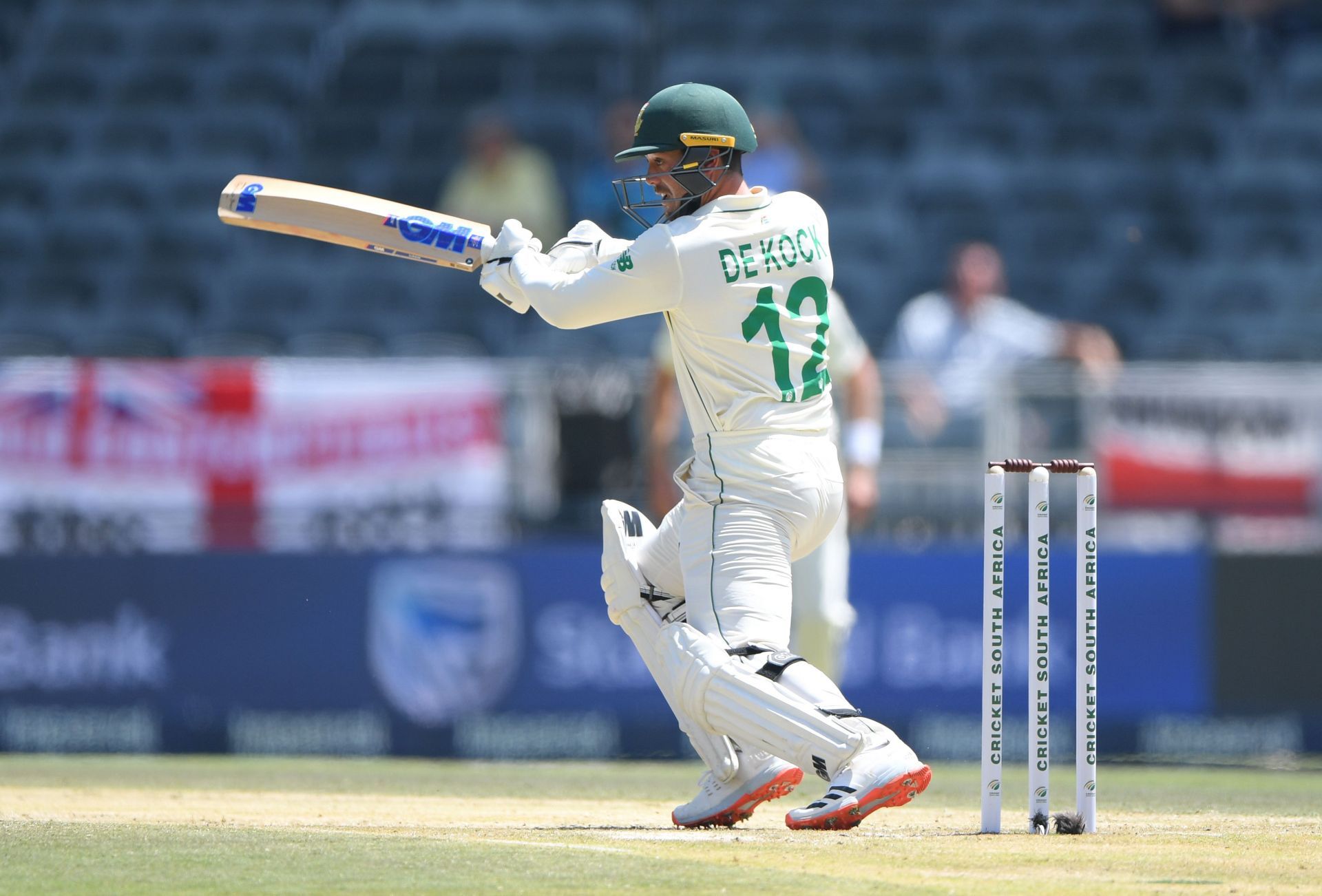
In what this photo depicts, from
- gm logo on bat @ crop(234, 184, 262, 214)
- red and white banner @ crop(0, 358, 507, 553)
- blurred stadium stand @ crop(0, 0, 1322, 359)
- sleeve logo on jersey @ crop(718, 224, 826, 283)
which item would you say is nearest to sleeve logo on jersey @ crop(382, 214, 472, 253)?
gm logo on bat @ crop(234, 184, 262, 214)

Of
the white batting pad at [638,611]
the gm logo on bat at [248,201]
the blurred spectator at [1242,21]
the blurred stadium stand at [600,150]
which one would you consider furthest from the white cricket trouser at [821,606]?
the blurred spectator at [1242,21]

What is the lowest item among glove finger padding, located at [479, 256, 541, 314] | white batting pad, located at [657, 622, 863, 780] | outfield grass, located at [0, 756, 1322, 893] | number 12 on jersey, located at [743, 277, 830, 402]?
outfield grass, located at [0, 756, 1322, 893]

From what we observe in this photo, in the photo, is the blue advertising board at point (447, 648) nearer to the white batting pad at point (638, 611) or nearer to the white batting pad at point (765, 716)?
the white batting pad at point (638, 611)

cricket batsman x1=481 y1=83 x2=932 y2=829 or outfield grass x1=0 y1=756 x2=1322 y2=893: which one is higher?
cricket batsman x1=481 y1=83 x2=932 y2=829

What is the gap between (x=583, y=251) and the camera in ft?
18.3

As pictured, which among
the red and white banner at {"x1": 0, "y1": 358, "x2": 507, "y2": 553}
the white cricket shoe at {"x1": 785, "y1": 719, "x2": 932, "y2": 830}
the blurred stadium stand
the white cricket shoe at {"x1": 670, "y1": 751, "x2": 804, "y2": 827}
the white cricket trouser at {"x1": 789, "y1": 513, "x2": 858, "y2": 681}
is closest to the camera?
the white cricket shoe at {"x1": 785, "y1": 719, "x2": 932, "y2": 830}

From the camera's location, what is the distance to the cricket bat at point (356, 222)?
5.80 metres

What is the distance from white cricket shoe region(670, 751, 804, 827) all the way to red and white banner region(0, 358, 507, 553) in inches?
164

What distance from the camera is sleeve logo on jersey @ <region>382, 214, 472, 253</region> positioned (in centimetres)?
579

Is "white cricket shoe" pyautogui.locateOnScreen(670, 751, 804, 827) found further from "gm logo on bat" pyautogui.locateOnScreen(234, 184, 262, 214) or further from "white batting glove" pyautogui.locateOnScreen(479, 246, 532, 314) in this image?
"gm logo on bat" pyautogui.locateOnScreen(234, 184, 262, 214)

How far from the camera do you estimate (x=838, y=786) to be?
5195 millimetres

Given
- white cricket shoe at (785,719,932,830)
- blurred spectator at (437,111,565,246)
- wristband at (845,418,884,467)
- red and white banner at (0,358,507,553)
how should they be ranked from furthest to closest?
blurred spectator at (437,111,565,246)
red and white banner at (0,358,507,553)
wristband at (845,418,884,467)
white cricket shoe at (785,719,932,830)

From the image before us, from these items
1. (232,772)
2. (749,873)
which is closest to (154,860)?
(749,873)

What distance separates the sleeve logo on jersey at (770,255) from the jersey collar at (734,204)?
0.37ft
